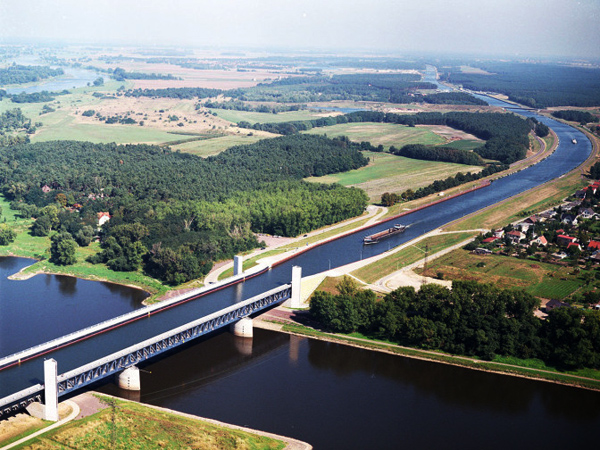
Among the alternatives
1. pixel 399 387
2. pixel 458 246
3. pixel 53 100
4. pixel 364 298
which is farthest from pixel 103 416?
pixel 53 100

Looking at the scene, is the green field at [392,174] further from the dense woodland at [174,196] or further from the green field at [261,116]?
the green field at [261,116]

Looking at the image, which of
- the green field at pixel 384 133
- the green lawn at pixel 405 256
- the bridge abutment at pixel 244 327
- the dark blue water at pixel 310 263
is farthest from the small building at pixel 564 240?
the green field at pixel 384 133

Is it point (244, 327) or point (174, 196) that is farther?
point (174, 196)

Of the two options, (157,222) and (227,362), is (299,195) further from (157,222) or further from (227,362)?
(227,362)

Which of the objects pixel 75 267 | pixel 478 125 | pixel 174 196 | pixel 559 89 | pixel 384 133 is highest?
pixel 559 89

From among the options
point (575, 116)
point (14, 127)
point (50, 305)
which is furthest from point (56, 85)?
point (50, 305)

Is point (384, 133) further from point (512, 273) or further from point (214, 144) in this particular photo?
point (512, 273)
